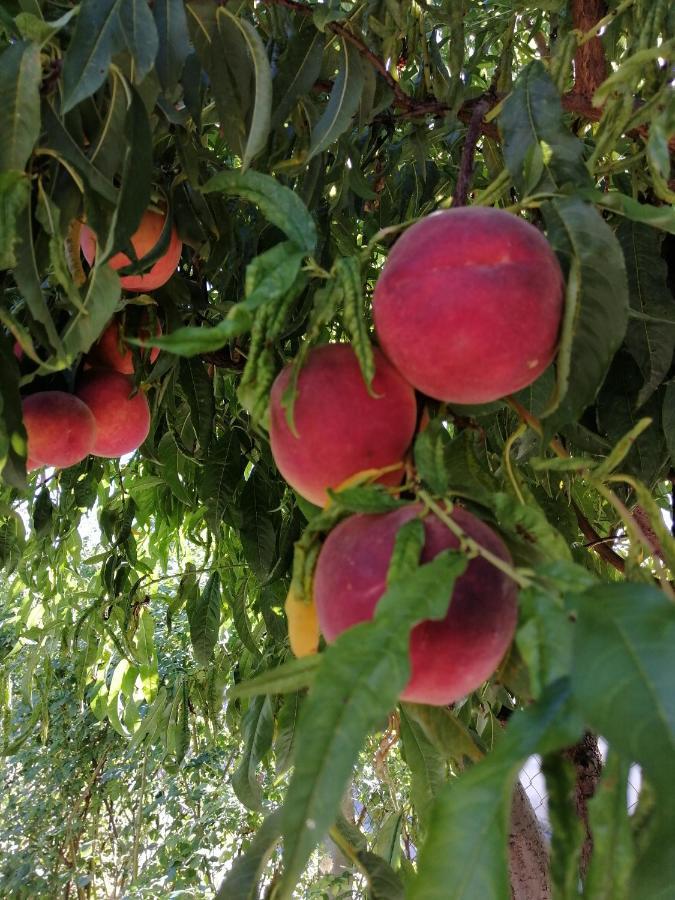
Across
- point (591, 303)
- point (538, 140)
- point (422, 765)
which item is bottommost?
point (422, 765)

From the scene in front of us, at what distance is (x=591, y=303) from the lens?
1.90ft

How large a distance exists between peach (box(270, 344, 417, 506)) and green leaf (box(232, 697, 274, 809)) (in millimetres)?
856

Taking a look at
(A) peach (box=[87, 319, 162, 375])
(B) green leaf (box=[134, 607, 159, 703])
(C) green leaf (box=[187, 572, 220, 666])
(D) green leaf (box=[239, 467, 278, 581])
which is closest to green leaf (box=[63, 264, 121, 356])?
(A) peach (box=[87, 319, 162, 375])

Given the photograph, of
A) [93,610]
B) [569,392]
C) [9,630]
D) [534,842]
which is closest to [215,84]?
[569,392]

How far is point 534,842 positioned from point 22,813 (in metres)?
3.90

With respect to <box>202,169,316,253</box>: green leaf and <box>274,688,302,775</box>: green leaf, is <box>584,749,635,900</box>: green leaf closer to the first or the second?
<box>202,169,316,253</box>: green leaf

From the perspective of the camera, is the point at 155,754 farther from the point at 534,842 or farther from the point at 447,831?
the point at 447,831

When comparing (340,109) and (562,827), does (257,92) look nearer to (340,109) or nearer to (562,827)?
(340,109)

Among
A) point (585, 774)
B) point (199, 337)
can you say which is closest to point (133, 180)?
point (199, 337)

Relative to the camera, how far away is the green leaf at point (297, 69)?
100 centimetres

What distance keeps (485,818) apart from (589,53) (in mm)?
1228

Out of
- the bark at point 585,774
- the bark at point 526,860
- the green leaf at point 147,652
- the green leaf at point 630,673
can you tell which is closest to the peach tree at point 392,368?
the green leaf at point 630,673

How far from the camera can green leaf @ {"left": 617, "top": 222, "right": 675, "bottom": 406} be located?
0.81 m

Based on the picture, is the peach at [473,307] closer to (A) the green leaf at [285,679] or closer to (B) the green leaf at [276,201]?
(B) the green leaf at [276,201]
